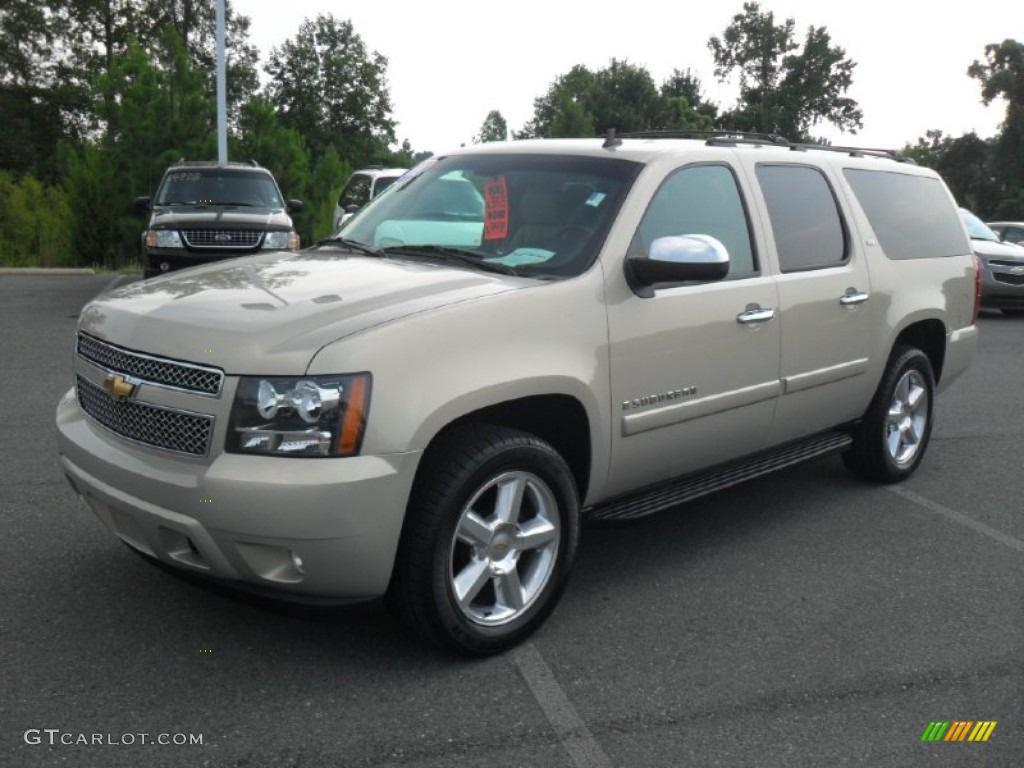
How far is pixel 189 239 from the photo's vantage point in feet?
41.7

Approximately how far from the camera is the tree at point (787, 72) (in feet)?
258

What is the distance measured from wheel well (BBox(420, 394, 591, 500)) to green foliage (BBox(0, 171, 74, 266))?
18.5 metres

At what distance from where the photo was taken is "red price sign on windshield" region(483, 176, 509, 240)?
13.8ft

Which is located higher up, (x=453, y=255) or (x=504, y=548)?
(x=453, y=255)

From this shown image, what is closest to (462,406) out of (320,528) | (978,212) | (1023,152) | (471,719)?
(320,528)

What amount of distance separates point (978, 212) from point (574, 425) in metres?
65.1

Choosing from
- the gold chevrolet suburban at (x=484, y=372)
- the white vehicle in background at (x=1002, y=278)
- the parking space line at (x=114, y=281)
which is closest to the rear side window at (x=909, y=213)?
the gold chevrolet suburban at (x=484, y=372)

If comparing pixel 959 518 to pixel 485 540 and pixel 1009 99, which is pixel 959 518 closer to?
pixel 485 540

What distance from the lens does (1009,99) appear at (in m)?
56.7

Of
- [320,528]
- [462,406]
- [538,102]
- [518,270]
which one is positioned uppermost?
[538,102]

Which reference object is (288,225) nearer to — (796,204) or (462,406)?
(796,204)

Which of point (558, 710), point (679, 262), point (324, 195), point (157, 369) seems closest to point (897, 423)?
point (679, 262)

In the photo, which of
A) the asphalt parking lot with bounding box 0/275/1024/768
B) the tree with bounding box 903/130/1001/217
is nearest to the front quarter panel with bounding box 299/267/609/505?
the asphalt parking lot with bounding box 0/275/1024/768

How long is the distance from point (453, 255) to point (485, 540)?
119 centimetres
